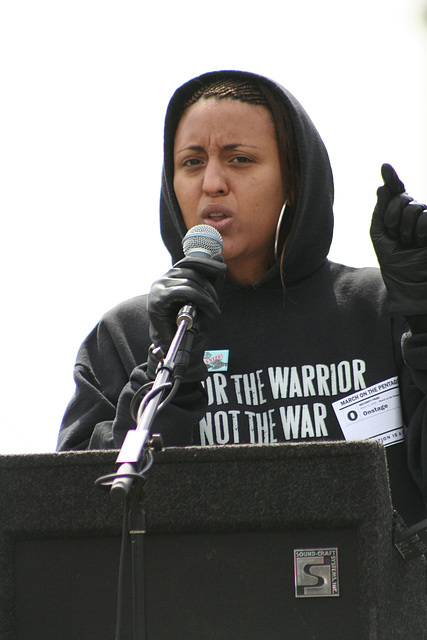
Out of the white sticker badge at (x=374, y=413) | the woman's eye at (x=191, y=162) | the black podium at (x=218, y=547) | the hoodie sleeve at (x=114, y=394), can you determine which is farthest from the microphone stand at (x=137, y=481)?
the woman's eye at (x=191, y=162)

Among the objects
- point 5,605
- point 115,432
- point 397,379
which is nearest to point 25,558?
point 5,605

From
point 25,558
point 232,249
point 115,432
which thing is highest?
point 232,249

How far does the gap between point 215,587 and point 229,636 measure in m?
0.06

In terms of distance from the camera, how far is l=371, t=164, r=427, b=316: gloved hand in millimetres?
1557

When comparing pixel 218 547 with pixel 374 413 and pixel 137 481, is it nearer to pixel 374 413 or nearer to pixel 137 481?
pixel 137 481

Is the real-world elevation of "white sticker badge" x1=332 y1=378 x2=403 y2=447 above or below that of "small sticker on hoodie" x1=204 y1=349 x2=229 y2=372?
below

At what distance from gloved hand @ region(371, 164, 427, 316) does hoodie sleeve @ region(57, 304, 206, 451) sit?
0.43m

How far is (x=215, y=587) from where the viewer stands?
1111mm

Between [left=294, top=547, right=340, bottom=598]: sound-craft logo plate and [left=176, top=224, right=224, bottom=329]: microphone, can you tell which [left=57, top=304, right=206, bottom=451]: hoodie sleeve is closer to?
[left=176, top=224, right=224, bottom=329]: microphone

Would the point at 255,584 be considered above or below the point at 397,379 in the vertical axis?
below

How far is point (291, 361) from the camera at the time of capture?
197 centimetres

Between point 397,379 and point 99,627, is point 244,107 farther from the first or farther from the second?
point 99,627

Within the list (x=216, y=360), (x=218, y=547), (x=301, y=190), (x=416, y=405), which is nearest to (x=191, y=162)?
(x=301, y=190)

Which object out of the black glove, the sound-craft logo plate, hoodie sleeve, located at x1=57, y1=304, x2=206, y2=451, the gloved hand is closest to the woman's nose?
hoodie sleeve, located at x1=57, y1=304, x2=206, y2=451
